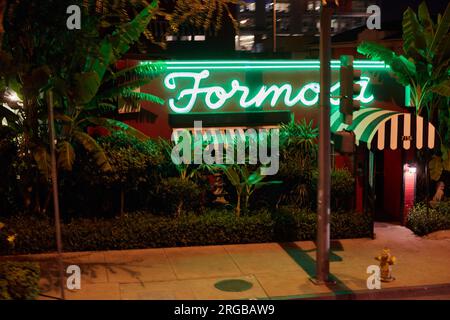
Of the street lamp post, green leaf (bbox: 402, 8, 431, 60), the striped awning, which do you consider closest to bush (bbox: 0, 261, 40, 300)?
the street lamp post

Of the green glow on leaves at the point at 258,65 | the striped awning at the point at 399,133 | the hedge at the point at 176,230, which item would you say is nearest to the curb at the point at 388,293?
the hedge at the point at 176,230

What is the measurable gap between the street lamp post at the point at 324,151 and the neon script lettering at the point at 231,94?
→ 4.53 m

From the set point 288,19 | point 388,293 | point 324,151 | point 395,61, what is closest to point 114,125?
point 324,151

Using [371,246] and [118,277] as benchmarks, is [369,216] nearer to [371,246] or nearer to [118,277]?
[371,246]

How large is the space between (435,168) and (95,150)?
7634 mm

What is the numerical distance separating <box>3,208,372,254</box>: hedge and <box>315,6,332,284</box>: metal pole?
262 cm

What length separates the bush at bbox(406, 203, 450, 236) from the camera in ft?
41.9

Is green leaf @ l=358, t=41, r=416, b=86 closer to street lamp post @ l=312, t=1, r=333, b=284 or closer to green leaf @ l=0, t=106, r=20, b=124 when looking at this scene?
street lamp post @ l=312, t=1, r=333, b=284

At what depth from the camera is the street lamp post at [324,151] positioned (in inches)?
360

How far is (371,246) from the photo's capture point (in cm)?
1198

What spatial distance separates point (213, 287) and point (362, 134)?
17.4ft

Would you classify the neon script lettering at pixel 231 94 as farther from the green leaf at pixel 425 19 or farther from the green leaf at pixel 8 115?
the green leaf at pixel 8 115
